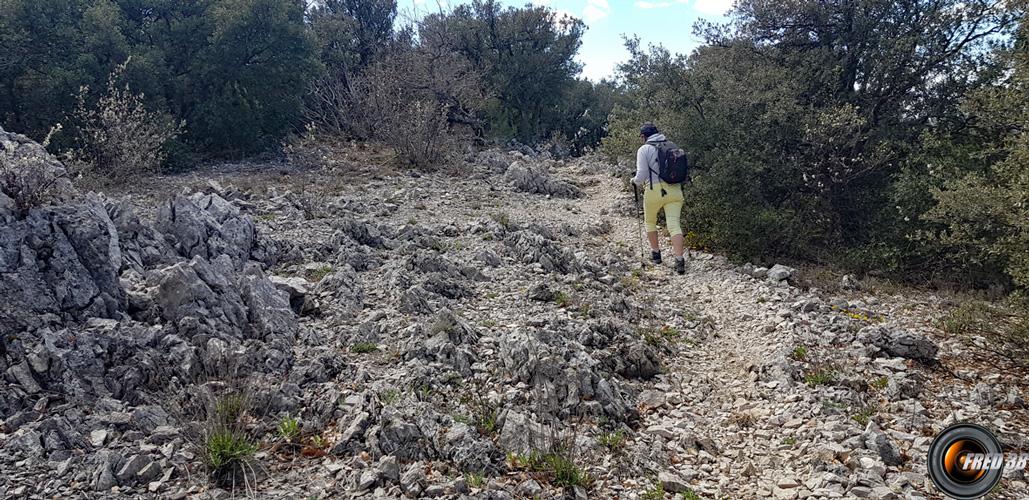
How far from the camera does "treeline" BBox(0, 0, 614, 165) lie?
15336 millimetres

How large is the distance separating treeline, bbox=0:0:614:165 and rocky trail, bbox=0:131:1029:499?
1043 centimetres

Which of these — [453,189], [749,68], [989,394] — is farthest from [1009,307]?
[453,189]

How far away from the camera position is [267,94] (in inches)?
786

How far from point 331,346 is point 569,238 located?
23.9ft

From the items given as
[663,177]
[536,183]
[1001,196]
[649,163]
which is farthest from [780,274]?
[536,183]

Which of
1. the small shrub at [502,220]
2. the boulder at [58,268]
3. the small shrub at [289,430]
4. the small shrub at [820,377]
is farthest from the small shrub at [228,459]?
the small shrub at [502,220]

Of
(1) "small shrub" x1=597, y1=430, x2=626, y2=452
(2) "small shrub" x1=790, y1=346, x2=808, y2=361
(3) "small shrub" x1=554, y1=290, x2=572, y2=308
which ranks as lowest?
(1) "small shrub" x1=597, y1=430, x2=626, y2=452

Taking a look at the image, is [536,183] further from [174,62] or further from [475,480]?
[475,480]

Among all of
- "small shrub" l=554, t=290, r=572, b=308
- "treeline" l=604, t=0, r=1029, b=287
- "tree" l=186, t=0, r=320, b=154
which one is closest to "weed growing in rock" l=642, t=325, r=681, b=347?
"small shrub" l=554, t=290, r=572, b=308

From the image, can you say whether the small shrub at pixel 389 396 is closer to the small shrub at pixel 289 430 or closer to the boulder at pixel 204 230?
the small shrub at pixel 289 430

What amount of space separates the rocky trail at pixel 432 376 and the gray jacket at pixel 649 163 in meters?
2.34

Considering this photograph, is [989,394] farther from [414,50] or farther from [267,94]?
[414,50]

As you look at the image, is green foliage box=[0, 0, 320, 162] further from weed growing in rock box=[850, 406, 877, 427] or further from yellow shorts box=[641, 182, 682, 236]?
weed growing in rock box=[850, 406, 877, 427]

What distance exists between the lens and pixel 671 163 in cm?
1036
